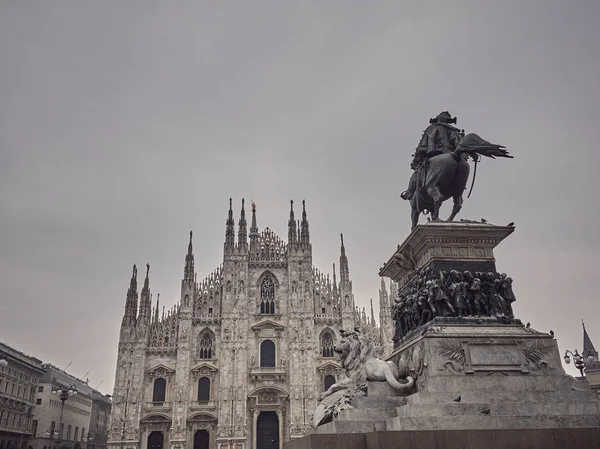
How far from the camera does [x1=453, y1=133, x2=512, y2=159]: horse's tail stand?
9.70 metres

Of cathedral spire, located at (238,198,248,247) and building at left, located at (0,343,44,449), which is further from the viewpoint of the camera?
building at left, located at (0,343,44,449)

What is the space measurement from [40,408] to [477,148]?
199 feet

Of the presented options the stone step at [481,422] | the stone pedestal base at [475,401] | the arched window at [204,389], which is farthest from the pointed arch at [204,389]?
the stone step at [481,422]

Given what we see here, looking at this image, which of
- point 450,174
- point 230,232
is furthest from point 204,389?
point 450,174

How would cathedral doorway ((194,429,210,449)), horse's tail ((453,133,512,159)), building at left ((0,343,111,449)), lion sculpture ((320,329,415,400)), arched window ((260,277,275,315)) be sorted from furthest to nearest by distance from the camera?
building at left ((0,343,111,449)) → arched window ((260,277,275,315)) → cathedral doorway ((194,429,210,449)) → horse's tail ((453,133,512,159)) → lion sculpture ((320,329,415,400))

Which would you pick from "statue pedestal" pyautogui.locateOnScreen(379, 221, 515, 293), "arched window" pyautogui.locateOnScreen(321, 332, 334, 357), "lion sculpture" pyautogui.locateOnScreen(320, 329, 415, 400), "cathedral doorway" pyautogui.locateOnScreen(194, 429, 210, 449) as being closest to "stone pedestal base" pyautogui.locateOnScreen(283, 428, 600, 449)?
"lion sculpture" pyautogui.locateOnScreen(320, 329, 415, 400)

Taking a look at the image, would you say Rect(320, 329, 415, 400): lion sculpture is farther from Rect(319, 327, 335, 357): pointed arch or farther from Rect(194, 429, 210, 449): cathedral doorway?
Rect(194, 429, 210, 449): cathedral doorway

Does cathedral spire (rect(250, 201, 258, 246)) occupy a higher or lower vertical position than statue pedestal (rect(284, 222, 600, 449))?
higher

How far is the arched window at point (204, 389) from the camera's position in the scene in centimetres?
4191

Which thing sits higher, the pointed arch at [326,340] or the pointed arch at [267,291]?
the pointed arch at [267,291]

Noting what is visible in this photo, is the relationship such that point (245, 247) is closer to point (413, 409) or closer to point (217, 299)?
point (217, 299)

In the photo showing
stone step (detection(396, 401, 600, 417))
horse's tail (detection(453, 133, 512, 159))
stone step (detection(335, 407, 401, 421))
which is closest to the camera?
stone step (detection(396, 401, 600, 417))

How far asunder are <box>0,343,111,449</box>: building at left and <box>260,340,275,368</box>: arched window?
1436 centimetres

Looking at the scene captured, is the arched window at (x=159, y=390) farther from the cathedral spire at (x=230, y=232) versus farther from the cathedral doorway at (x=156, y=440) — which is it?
the cathedral spire at (x=230, y=232)
